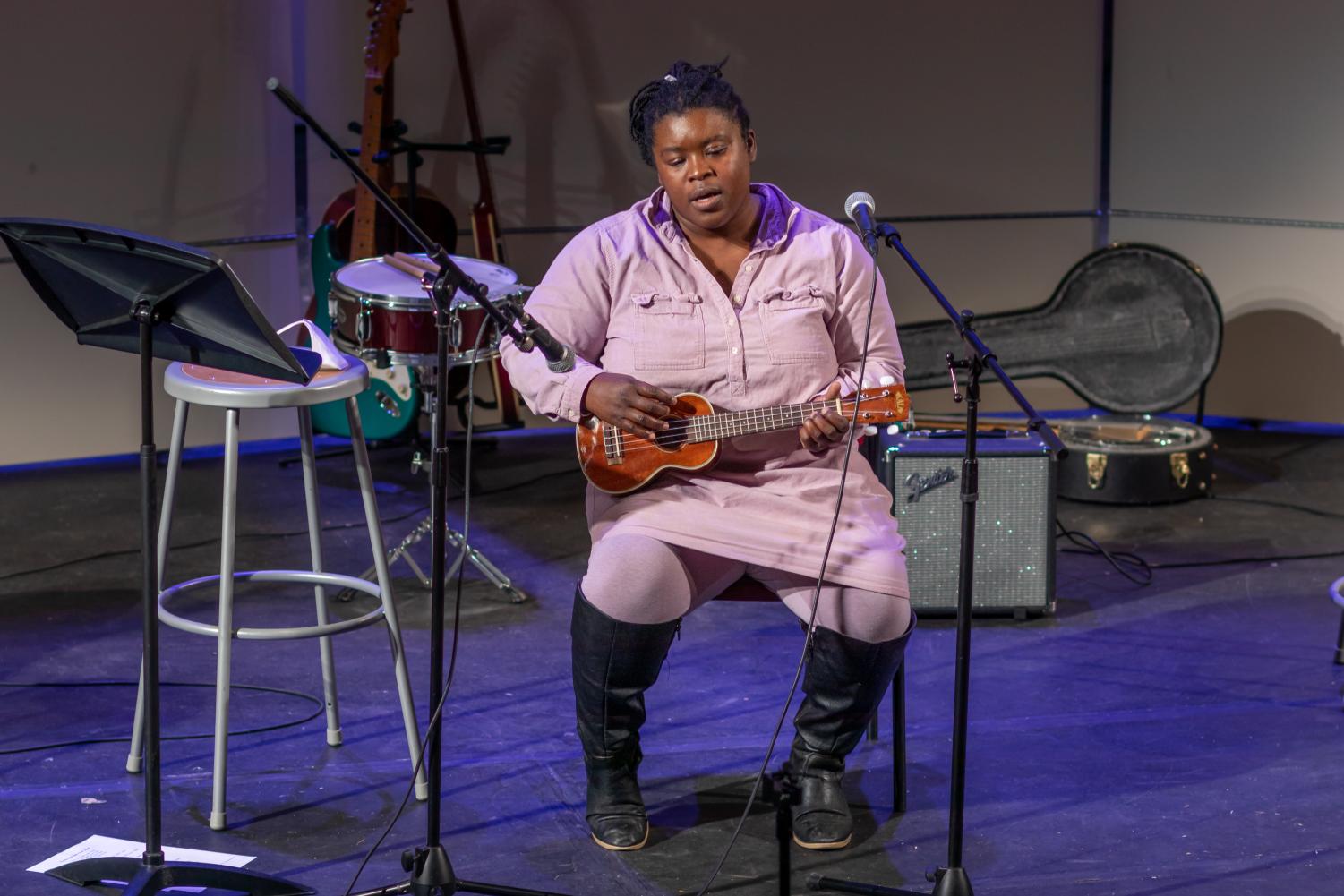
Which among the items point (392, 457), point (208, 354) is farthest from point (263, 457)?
point (208, 354)

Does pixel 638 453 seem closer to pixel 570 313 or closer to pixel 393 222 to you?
pixel 570 313

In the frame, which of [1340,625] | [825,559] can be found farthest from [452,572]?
[1340,625]

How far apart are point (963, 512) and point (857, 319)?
0.86 metres

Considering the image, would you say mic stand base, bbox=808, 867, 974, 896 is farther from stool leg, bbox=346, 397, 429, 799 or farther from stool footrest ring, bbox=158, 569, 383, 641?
stool footrest ring, bbox=158, 569, 383, 641

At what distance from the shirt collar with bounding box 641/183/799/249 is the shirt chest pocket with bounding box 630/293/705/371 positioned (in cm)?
16

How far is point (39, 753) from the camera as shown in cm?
390

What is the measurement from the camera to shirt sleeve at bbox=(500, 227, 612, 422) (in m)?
3.47

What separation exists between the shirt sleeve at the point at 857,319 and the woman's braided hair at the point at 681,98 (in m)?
0.37

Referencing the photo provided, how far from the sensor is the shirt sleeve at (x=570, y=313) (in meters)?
3.47

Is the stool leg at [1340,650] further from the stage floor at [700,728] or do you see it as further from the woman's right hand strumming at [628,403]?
the woman's right hand strumming at [628,403]

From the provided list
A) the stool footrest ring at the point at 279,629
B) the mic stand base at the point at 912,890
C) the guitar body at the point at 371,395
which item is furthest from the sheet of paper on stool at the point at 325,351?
the guitar body at the point at 371,395

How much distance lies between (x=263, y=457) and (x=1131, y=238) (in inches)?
160

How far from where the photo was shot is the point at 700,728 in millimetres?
4137

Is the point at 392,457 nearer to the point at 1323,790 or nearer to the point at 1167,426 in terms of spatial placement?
the point at 1167,426
